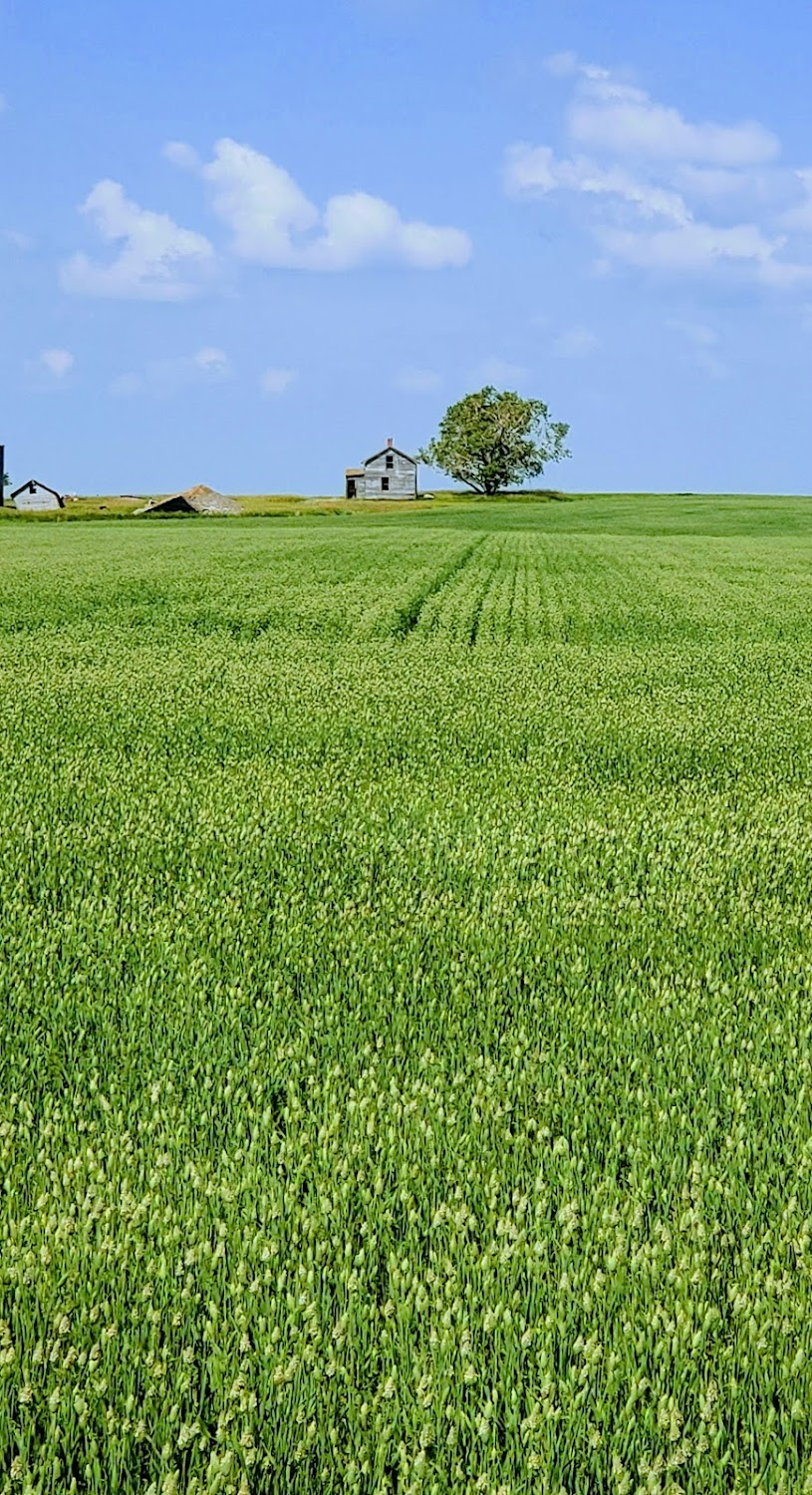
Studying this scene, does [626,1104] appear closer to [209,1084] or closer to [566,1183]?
[566,1183]

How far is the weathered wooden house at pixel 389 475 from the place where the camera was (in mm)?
125375

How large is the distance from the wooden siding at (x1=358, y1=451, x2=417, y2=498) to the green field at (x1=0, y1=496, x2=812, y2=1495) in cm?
11660

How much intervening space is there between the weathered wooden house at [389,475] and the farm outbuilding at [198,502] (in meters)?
13.8

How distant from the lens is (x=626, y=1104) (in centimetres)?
500

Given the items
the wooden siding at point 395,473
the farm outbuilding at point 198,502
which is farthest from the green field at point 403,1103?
the wooden siding at point 395,473

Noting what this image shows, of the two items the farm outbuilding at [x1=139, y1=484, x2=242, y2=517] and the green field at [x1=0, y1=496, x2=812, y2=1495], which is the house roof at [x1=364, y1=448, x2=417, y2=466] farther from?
the green field at [x1=0, y1=496, x2=812, y2=1495]

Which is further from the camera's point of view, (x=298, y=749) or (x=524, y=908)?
(x=298, y=749)

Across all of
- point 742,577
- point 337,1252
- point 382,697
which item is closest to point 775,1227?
point 337,1252

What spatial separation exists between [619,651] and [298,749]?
8.10 meters

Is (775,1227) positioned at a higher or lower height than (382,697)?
lower

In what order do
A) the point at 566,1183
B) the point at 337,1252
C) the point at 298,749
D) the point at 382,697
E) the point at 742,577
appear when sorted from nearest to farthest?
the point at 337,1252 → the point at 566,1183 → the point at 298,749 → the point at 382,697 → the point at 742,577

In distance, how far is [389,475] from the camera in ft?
413

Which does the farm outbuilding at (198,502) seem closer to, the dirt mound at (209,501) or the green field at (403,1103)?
the dirt mound at (209,501)

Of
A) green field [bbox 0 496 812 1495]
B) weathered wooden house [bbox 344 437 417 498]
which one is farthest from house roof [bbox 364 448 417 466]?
green field [bbox 0 496 812 1495]
